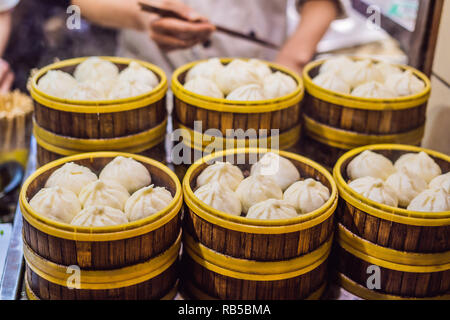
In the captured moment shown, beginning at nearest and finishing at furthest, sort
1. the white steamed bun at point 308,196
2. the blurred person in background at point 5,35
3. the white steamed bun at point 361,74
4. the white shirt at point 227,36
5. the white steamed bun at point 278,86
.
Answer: the white steamed bun at point 308,196 < the white steamed bun at point 278,86 < the white steamed bun at point 361,74 < the blurred person in background at point 5,35 < the white shirt at point 227,36

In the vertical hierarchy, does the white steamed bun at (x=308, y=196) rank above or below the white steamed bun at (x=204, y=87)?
below

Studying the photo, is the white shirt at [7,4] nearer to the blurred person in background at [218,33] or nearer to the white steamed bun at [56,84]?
the blurred person in background at [218,33]

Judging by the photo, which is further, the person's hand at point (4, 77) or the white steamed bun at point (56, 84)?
the person's hand at point (4, 77)

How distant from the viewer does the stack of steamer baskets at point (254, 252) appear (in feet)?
5.20

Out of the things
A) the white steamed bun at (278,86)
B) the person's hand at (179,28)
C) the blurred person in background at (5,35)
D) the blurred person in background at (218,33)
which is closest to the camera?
the white steamed bun at (278,86)

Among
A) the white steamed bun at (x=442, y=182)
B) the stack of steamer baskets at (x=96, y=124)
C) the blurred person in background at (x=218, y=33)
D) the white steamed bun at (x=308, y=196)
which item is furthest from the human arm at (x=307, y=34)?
the white steamed bun at (x=308, y=196)

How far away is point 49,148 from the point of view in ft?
6.88

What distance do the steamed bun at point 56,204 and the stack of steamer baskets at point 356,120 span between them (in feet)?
3.56

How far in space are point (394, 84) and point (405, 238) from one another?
87 centimetres

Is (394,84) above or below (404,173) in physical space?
above

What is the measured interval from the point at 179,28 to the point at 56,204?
1.58 metres
